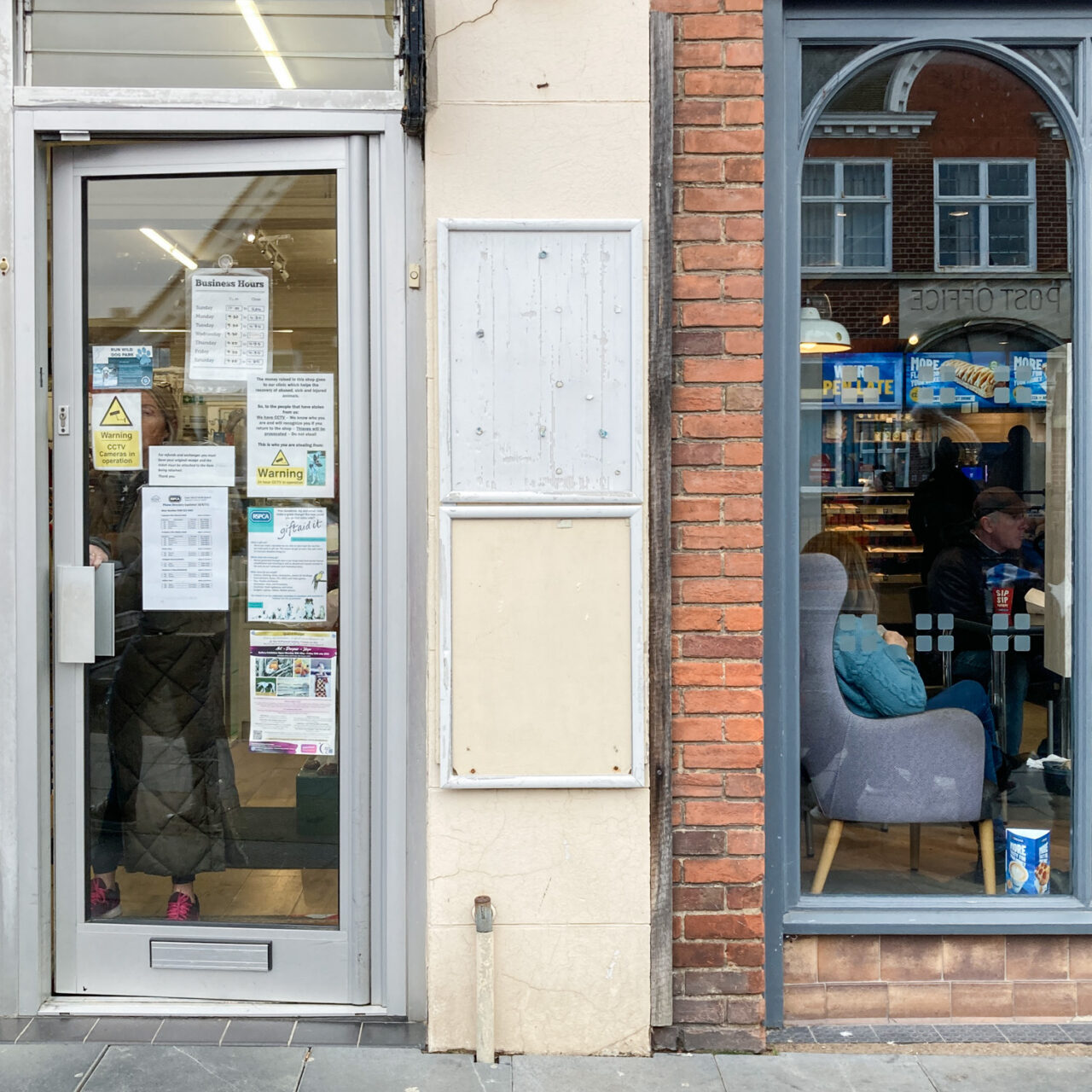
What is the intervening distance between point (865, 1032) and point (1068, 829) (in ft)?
3.31

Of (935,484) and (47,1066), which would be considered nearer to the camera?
(47,1066)

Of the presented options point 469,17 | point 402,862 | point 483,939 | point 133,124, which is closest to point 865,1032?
point 483,939

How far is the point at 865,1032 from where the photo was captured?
3.51 metres

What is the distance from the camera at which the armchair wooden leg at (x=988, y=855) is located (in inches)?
147

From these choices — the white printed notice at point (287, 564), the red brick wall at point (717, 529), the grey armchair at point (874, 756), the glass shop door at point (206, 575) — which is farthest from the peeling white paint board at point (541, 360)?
the grey armchair at point (874, 756)

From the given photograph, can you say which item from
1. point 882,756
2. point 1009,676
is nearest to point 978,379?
point 1009,676

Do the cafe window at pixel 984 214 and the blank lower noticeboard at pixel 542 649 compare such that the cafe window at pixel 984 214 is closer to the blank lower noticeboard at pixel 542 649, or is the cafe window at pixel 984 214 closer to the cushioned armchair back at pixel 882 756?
the cushioned armchair back at pixel 882 756

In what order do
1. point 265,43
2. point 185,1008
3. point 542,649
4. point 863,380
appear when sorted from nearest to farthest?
1. point 542,649
2. point 265,43
3. point 185,1008
4. point 863,380

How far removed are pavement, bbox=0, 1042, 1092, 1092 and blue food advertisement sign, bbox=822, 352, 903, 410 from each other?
215 centimetres

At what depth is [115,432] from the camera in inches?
143

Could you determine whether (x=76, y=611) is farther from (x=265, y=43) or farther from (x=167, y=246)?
(x=265, y=43)

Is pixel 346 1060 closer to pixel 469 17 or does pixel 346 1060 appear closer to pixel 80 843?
pixel 80 843

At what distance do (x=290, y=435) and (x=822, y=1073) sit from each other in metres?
2.67

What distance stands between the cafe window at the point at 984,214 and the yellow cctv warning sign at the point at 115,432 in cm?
283
